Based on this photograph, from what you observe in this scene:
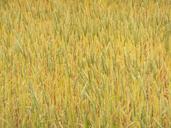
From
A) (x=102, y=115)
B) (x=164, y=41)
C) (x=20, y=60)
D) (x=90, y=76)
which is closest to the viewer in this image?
(x=102, y=115)

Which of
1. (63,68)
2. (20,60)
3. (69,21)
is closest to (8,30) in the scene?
(69,21)

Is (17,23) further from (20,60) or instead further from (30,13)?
(20,60)

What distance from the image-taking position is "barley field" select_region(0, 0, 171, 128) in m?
1.89

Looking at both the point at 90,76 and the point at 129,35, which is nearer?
the point at 90,76

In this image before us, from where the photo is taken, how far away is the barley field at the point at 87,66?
189cm

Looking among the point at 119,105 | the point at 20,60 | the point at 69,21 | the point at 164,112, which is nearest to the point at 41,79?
the point at 20,60

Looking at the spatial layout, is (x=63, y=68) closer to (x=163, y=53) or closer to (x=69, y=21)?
(x=163, y=53)

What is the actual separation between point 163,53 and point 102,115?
2.70 ft

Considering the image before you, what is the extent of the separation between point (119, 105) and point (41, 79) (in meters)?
0.50

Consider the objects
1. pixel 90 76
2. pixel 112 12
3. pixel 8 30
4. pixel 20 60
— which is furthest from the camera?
pixel 112 12

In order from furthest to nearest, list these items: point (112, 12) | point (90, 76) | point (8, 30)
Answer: point (112, 12), point (8, 30), point (90, 76)

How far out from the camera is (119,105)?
188 cm

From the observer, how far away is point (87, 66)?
7.58 feet

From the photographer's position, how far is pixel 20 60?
2.50 m
